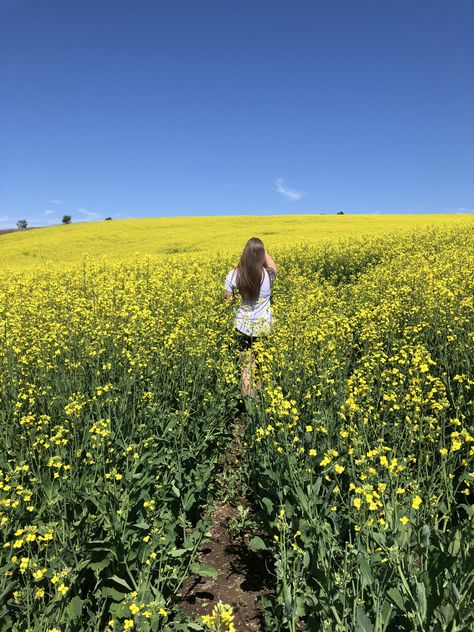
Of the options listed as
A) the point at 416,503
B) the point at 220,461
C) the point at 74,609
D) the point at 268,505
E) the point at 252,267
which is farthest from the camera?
the point at 252,267

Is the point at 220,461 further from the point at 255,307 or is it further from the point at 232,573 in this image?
the point at 255,307

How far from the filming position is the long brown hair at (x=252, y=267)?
239 inches

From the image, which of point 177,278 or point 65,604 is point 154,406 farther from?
point 177,278

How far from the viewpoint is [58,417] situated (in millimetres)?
3629

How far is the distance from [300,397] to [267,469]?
92 centimetres

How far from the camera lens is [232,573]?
309cm

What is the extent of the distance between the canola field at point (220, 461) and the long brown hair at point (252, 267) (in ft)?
2.25

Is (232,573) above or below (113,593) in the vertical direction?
below

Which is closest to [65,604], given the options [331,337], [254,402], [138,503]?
[138,503]

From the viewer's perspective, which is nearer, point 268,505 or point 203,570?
point 203,570

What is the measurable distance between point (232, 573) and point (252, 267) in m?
3.96

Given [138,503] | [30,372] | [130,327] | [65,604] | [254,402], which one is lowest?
[65,604]

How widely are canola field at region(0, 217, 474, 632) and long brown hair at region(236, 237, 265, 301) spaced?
0.69m

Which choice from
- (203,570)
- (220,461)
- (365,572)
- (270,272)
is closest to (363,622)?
(365,572)
